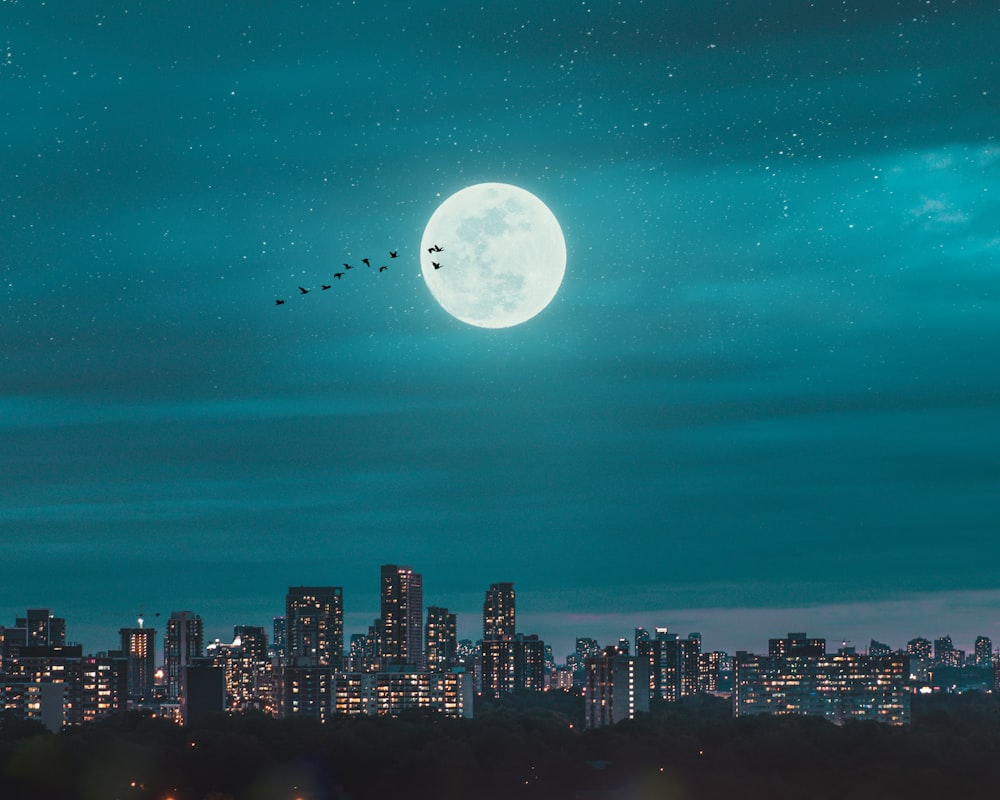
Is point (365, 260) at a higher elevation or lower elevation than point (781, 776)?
higher

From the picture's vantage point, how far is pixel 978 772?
19000cm

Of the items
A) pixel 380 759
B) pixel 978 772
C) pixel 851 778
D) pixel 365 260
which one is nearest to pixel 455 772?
pixel 380 759

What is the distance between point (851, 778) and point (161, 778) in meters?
68.2

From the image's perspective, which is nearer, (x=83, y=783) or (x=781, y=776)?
(x=83, y=783)

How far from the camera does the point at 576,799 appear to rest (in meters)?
188

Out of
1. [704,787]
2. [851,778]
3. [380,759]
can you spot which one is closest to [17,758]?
[380,759]

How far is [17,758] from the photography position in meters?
184

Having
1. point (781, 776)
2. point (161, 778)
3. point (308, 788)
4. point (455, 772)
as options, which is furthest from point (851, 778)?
point (161, 778)

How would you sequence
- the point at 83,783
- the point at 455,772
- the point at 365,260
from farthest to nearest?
the point at 455,772
the point at 83,783
the point at 365,260

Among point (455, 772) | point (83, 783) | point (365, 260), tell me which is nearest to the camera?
point (365, 260)

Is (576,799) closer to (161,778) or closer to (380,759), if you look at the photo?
(380,759)

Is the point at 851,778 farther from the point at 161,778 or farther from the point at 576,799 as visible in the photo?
the point at 161,778

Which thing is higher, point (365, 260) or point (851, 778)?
point (365, 260)

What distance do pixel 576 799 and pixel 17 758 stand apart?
181ft
